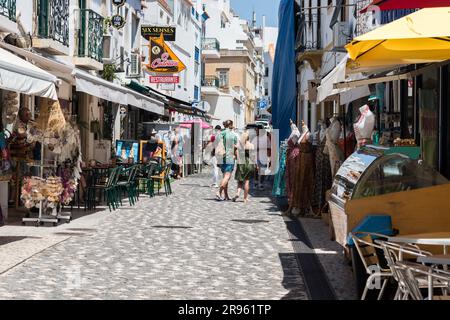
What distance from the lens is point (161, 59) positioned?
32.6 metres

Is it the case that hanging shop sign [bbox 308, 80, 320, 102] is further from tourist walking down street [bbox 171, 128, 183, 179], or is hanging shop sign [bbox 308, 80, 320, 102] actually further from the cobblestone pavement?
tourist walking down street [bbox 171, 128, 183, 179]

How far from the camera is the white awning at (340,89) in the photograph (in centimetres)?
1009

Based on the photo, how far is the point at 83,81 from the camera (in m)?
14.7

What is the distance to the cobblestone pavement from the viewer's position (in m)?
7.94

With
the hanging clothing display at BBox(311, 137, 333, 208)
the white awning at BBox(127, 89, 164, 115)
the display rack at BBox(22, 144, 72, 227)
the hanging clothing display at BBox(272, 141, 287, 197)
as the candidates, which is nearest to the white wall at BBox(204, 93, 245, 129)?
the white awning at BBox(127, 89, 164, 115)

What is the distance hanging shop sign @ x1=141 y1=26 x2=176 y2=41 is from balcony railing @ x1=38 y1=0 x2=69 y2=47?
12.6 m

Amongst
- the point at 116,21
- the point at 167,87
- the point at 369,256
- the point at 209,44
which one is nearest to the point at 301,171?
the point at 369,256

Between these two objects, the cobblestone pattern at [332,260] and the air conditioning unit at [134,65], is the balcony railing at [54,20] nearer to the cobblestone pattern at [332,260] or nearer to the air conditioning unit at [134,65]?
the cobblestone pattern at [332,260]

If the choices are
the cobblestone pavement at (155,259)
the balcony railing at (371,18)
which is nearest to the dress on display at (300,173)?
the cobblestone pavement at (155,259)

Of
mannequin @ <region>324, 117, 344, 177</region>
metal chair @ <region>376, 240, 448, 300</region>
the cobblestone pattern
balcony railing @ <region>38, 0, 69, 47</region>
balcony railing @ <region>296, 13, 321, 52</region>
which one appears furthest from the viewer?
balcony railing @ <region>296, 13, 321, 52</region>

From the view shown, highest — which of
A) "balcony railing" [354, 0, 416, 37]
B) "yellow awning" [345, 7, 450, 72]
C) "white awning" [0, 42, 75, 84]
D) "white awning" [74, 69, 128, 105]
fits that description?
"balcony railing" [354, 0, 416, 37]

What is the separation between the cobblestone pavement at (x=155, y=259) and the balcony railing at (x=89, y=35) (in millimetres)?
6638

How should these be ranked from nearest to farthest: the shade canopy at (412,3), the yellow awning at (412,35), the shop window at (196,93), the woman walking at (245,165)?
1. the yellow awning at (412,35)
2. the shade canopy at (412,3)
3. the woman walking at (245,165)
4. the shop window at (196,93)

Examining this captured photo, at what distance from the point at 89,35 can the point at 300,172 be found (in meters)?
8.67
